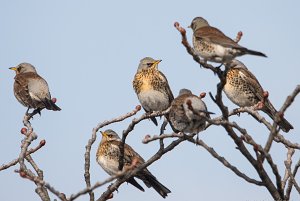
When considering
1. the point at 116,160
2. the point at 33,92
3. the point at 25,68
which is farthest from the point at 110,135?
the point at 25,68

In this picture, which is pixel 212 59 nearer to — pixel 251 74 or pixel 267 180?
pixel 267 180

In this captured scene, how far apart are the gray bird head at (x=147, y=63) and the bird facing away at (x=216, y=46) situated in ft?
5.92

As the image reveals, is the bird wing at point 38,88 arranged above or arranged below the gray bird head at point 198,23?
above

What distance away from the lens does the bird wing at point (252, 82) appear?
11297 millimetres

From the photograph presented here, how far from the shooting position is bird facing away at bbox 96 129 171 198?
9250mm

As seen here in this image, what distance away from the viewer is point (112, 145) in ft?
33.8

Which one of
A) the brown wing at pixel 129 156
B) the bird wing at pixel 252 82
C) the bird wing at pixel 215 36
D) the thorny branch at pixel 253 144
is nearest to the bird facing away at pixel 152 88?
the brown wing at pixel 129 156

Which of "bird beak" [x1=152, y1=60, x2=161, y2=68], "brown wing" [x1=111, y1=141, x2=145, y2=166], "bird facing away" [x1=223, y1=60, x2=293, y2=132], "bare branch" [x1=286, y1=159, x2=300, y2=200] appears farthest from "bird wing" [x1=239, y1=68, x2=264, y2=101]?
"bare branch" [x1=286, y1=159, x2=300, y2=200]

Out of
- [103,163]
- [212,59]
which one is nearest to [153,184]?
[103,163]

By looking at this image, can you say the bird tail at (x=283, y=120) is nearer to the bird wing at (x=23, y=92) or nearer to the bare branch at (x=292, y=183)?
the bare branch at (x=292, y=183)

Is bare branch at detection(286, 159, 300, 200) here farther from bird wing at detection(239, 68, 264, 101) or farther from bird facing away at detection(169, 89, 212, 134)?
bird wing at detection(239, 68, 264, 101)

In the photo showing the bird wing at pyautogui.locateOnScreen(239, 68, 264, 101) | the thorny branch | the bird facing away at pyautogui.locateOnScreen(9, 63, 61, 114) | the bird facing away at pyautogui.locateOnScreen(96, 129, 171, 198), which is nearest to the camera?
the thorny branch

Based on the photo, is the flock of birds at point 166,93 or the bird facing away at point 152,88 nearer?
the flock of birds at point 166,93

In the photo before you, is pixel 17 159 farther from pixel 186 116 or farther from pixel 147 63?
pixel 147 63
